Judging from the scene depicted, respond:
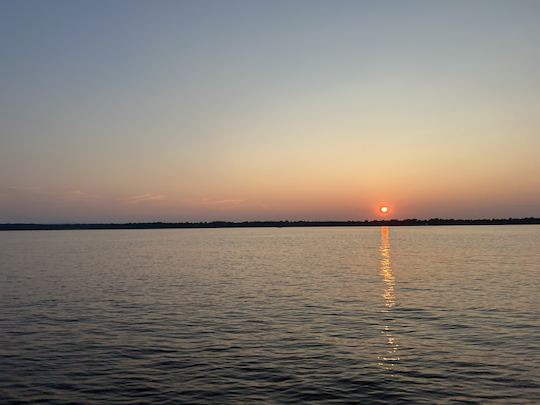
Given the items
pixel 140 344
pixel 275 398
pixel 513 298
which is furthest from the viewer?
pixel 513 298

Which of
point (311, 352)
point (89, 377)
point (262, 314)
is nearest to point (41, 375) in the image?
point (89, 377)

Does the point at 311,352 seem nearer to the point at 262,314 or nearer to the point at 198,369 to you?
the point at 198,369

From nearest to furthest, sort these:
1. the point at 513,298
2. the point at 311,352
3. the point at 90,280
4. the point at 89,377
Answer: the point at 89,377 → the point at 311,352 → the point at 513,298 → the point at 90,280

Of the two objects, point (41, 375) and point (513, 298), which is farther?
point (513, 298)

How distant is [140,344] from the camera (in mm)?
28969

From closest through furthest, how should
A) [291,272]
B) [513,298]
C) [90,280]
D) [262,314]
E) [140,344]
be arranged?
[140,344]
[262,314]
[513,298]
[90,280]
[291,272]

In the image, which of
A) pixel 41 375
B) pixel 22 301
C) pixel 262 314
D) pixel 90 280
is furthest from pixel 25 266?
pixel 41 375

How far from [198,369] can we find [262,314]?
46.9 ft

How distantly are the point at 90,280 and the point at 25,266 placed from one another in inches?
1070

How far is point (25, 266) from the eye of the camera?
272 feet

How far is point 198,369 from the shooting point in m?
23.9

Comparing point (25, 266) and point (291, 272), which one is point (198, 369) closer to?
point (291, 272)

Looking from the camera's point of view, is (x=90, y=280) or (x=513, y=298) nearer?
(x=513, y=298)

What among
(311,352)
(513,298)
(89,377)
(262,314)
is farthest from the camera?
(513,298)
